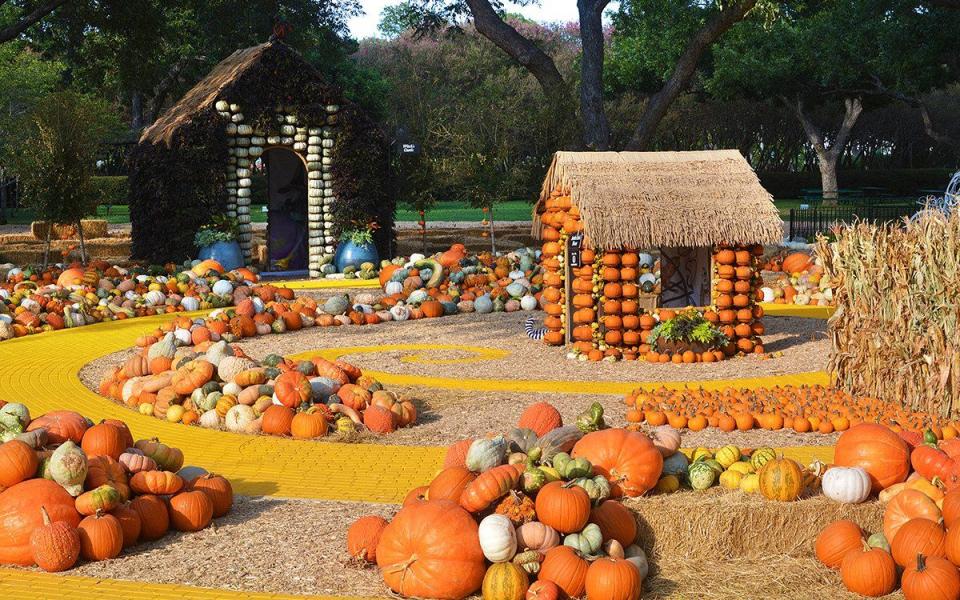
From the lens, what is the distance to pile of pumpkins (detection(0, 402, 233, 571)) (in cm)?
759

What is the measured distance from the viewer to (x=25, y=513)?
7.64 metres

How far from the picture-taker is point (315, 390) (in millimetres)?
12328

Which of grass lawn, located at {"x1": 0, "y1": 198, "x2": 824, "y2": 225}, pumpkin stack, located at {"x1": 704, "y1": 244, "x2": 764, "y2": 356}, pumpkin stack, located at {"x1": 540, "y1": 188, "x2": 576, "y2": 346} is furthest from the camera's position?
grass lawn, located at {"x1": 0, "y1": 198, "x2": 824, "y2": 225}

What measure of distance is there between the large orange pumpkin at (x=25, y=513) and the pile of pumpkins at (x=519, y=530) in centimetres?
181

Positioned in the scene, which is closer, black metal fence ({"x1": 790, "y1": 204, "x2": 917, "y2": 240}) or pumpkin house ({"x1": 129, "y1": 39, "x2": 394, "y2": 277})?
pumpkin house ({"x1": 129, "y1": 39, "x2": 394, "y2": 277})

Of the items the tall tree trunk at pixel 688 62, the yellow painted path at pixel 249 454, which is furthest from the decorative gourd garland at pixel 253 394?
the tall tree trunk at pixel 688 62

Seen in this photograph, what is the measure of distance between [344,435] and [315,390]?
3.16 feet

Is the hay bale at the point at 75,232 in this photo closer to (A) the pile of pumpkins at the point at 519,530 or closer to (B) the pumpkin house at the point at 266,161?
(B) the pumpkin house at the point at 266,161

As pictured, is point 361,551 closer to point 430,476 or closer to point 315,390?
point 430,476

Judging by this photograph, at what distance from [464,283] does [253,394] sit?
428 inches

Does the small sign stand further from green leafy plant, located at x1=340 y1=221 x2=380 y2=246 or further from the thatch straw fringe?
the thatch straw fringe

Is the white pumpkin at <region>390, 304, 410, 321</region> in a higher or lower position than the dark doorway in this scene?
lower

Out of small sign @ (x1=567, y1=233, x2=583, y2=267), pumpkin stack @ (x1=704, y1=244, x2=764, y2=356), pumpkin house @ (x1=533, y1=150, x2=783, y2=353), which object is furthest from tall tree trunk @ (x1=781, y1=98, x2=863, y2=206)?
small sign @ (x1=567, y1=233, x2=583, y2=267)

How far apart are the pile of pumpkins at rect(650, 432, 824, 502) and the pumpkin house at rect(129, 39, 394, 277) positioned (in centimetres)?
1936
